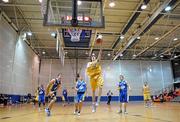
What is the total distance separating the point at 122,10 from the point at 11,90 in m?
11.6

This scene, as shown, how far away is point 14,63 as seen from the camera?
62.1 ft

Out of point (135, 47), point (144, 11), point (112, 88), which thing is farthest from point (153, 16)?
point (112, 88)

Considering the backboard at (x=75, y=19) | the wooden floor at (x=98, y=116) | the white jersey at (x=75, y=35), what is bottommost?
the wooden floor at (x=98, y=116)

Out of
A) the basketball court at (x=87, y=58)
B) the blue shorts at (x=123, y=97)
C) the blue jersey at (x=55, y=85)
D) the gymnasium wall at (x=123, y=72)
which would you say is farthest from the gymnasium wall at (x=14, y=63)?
the blue shorts at (x=123, y=97)

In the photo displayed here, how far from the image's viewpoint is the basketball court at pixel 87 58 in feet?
25.5

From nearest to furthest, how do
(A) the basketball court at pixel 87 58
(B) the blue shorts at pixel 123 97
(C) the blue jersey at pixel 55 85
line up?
(A) the basketball court at pixel 87 58 → (C) the blue jersey at pixel 55 85 → (B) the blue shorts at pixel 123 97

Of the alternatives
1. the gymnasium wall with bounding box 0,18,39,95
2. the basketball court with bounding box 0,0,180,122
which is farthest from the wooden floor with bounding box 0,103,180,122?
the gymnasium wall with bounding box 0,18,39,95

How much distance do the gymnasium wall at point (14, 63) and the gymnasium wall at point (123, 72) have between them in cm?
627

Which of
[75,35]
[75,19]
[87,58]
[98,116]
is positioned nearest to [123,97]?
[98,116]

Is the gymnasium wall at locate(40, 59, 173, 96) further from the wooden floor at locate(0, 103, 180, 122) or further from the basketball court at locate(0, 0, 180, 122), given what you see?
the wooden floor at locate(0, 103, 180, 122)

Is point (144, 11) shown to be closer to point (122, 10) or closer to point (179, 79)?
point (122, 10)

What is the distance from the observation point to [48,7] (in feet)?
28.2

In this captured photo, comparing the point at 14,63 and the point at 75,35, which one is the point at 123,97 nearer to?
the point at 75,35

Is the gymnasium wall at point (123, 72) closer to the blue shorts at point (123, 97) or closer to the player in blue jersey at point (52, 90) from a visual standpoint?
the blue shorts at point (123, 97)
